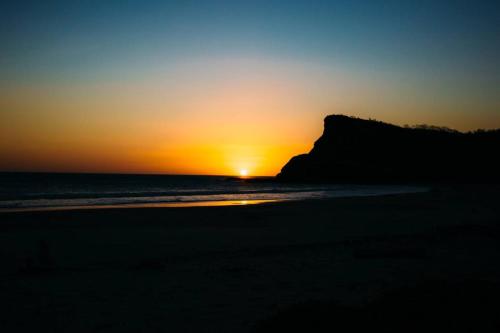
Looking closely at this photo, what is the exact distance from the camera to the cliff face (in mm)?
93188

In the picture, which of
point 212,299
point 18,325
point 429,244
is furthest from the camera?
point 429,244

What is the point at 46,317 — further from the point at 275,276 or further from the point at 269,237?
the point at 269,237

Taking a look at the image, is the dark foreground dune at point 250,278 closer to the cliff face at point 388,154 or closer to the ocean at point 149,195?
the ocean at point 149,195

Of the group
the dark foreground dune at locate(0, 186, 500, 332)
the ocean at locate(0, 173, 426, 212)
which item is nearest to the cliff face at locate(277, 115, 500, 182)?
the ocean at locate(0, 173, 426, 212)

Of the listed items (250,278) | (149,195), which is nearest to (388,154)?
(149,195)

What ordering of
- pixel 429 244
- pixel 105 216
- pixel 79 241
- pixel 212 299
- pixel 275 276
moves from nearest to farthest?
pixel 212 299 < pixel 275 276 < pixel 429 244 < pixel 79 241 < pixel 105 216

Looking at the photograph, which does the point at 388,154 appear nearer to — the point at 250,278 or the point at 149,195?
the point at 149,195

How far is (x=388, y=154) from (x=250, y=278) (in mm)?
101249

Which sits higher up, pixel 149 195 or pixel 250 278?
pixel 149 195

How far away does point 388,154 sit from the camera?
10238 cm

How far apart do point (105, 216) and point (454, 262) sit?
1572 centimetres

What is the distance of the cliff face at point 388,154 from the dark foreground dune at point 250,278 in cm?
8237

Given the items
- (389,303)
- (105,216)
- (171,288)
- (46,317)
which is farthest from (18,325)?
(105,216)

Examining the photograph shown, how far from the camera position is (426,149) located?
103625mm
